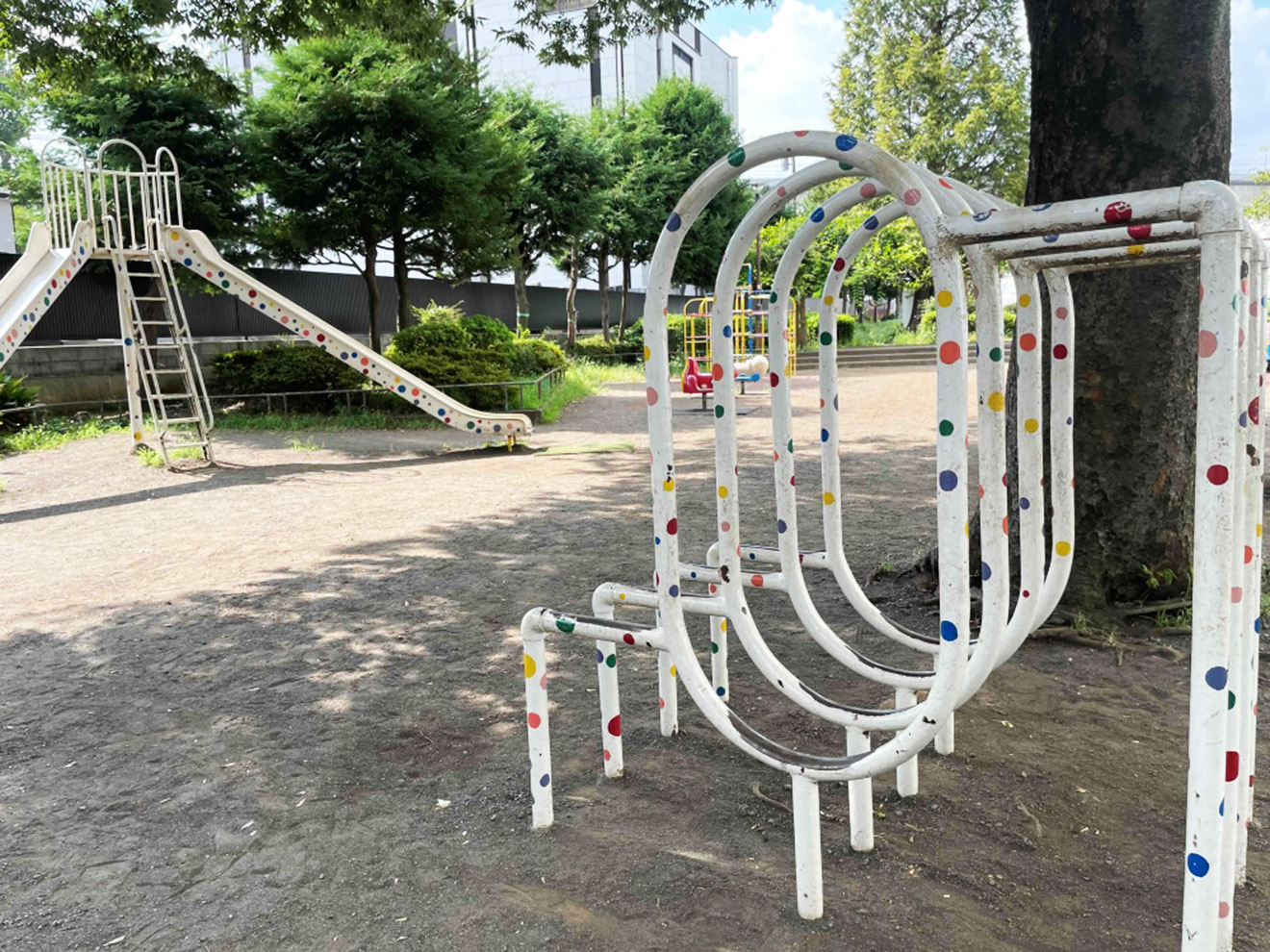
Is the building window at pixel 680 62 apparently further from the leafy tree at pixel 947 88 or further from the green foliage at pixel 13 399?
the green foliage at pixel 13 399

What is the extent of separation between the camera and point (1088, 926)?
2.23 meters

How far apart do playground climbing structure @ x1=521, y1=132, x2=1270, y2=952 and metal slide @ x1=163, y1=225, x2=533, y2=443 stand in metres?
8.16

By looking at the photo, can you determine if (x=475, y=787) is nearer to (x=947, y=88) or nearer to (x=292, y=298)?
(x=292, y=298)

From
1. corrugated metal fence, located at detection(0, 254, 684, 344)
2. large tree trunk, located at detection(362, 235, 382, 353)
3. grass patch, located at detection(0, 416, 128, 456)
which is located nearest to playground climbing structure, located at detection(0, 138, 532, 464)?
grass patch, located at detection(0, 416, 128, 456)

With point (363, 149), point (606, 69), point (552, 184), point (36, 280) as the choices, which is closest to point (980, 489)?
point (36, 280)

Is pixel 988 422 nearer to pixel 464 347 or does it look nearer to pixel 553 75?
pixel 464 347

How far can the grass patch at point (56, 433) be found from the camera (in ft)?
37.7

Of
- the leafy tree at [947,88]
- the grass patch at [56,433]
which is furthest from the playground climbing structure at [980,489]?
the leafy tree at [947,88]

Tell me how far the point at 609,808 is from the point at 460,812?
17.3 inches

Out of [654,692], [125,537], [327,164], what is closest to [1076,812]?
[654,692]

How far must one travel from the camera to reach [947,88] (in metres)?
27.8

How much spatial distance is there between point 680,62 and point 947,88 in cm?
2118

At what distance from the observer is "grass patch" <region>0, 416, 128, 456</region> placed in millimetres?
11484

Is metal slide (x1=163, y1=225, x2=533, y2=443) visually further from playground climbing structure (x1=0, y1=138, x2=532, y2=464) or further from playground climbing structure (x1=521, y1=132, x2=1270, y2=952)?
playground climbing structure (x1=521, y1=132, x2=1270, y2=952)
